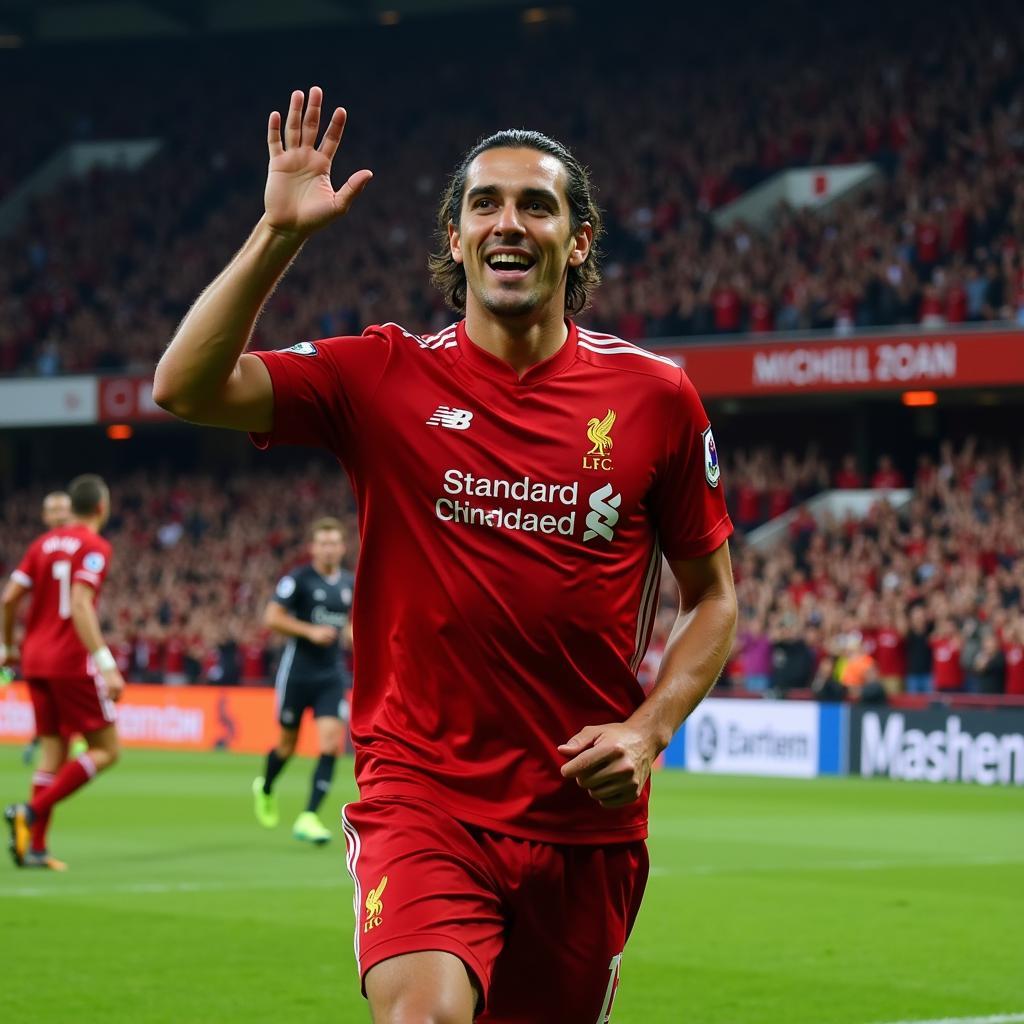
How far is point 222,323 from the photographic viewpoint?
13.8ft

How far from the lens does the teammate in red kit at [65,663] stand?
12820 millimetres

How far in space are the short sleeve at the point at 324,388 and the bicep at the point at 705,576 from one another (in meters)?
0.81

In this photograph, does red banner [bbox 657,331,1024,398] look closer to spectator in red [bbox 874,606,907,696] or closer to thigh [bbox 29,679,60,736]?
spectator in red [bbox 874,606,907,696]

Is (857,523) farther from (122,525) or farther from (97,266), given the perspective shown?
(97,266)

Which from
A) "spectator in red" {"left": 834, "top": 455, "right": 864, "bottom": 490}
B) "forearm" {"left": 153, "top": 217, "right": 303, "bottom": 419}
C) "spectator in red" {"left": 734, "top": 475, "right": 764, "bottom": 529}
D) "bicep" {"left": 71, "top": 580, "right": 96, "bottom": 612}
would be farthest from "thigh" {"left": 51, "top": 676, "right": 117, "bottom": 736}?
"spectator in red" {"left": 834, "top": 455, "right": 864, "bottom": 490}

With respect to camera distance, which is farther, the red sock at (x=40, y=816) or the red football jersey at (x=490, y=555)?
the red sock at (x=40, y=816)

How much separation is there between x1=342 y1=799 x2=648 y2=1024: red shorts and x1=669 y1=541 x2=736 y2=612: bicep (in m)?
0.61

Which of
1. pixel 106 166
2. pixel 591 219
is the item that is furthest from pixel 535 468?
pixel 106 166

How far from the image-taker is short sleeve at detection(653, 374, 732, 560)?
15.5 feet

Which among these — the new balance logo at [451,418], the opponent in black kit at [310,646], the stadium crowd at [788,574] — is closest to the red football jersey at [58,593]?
the opponent in black kit at [310,646]

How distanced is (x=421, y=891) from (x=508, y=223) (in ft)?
4.71

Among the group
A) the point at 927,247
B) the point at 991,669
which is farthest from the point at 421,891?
the point at 927,247

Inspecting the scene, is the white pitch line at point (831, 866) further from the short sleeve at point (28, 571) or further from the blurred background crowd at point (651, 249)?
the blurred background crowd at point (651, 249)

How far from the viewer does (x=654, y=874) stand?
13438mm
